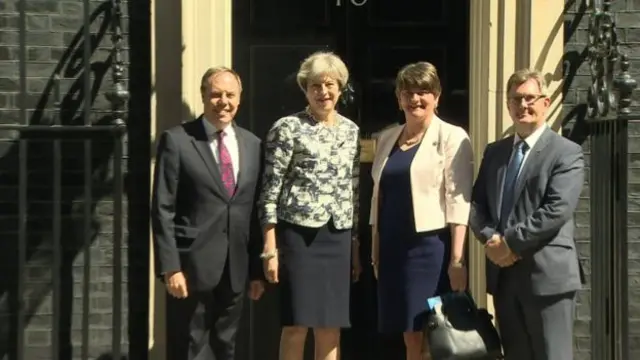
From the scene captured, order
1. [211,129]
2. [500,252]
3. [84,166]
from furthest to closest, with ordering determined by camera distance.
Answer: [84,166] → [211,129] → [500,252]

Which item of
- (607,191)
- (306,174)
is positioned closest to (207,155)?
(306,174)

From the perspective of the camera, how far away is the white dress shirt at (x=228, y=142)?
4707 millimetres

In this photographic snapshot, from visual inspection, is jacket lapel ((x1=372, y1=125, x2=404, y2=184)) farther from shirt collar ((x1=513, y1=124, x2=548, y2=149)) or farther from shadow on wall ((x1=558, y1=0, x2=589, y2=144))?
shadow on wall ((x1=558, y1=0, x2=589, y2=144))

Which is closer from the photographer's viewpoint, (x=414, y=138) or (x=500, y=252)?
(x=500, y=252)

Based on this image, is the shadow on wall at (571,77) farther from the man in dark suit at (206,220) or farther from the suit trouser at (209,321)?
the suit trouser at (209,321)

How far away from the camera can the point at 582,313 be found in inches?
223

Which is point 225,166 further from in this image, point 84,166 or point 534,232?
point 534,232

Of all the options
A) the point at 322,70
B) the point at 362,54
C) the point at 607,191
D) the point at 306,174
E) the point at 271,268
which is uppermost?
the point at 362,54

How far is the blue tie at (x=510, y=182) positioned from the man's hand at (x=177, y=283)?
4.92 feet

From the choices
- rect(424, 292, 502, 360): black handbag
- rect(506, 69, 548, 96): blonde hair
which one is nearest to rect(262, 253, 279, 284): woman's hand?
rect(424, 292, 502, 360): black handbag

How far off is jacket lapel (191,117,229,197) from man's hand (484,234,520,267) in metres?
1.26

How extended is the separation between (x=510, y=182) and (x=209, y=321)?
5.14 ft

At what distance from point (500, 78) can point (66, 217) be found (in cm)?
256

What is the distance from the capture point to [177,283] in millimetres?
4594
